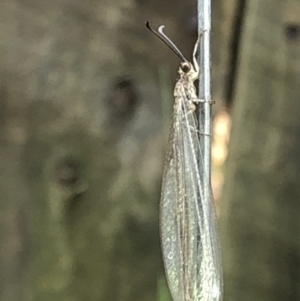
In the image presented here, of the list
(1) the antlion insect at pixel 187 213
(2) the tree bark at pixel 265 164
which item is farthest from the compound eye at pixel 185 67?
(2) the tree bark at pixel 265 164

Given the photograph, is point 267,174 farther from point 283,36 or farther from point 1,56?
point 1,56

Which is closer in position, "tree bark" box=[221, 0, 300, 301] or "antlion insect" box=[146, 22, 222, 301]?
"antlion insect" box=[146, 22, 222, 301]

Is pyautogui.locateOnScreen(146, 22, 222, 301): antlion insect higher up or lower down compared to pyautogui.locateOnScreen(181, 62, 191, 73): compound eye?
lower down

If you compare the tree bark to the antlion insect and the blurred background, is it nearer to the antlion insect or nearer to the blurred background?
the blurred background

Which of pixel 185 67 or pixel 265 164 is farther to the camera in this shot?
pixel 265 164

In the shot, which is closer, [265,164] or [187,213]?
[187,213]

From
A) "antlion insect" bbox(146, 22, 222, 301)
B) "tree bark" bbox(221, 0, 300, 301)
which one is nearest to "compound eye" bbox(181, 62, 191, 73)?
"antlion insect" bbox(146, 22, 222, 301)

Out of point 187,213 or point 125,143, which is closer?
point 187,213

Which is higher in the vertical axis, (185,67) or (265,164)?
(185,67)
